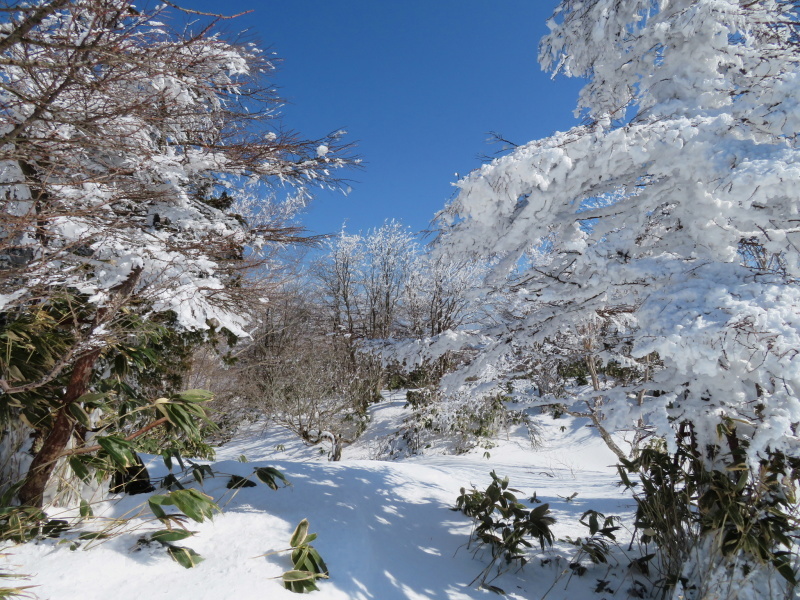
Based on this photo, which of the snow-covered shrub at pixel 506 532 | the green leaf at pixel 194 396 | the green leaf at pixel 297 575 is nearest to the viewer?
the green leaf at pixel 297 575

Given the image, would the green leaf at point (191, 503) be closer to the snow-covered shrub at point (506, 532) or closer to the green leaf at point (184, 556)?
the green leaf at point (184, 556)

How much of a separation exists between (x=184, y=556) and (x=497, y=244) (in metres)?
2.50

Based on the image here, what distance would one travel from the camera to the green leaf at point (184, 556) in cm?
201

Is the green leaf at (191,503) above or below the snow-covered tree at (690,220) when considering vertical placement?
below

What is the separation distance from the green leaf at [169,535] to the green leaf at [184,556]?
0.04 m

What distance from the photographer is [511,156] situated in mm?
2438

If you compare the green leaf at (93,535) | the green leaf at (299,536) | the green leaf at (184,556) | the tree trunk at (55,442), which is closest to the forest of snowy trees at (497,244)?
the tree trunk at (55,442)

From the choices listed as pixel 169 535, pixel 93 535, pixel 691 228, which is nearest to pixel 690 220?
pixel 691 228

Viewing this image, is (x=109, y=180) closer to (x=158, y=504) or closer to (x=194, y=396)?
(x=194, y=396)

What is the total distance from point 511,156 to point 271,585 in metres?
2.65

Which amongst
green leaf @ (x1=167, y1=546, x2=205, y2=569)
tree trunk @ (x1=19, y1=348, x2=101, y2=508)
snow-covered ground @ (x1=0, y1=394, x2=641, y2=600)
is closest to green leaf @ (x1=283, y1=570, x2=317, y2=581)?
snow-covered ground @ (x1=0, y1=394, x2=641, y2=600)

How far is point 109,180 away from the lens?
2.14 meters

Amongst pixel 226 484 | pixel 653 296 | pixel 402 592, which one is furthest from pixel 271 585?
pixel 653 296

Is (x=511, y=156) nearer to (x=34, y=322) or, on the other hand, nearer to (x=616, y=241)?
(x=616, y=241)
